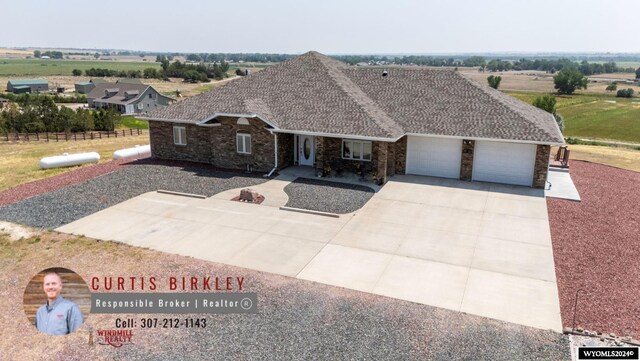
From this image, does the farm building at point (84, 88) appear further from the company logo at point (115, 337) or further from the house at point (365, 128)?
the company logo at point (115, 337)

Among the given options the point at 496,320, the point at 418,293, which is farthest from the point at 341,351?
the point at 496,320

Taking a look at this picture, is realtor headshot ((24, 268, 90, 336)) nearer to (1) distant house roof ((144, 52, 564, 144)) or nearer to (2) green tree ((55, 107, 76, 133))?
(1) distant house roof ((144, 52, 564, 144))

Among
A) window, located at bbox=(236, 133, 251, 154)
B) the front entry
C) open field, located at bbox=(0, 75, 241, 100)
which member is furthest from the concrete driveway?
open field, located at bbox=(0, 75, 241, 100)

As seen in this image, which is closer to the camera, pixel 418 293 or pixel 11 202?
pixel 418 293

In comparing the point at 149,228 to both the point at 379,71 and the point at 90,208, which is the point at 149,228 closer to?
the point at 90,208

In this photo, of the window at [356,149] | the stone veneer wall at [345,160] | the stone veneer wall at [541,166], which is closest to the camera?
the stone veneer wall at [541,166]

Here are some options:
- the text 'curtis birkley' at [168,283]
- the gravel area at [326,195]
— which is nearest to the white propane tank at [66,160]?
the gravel area at [326,195]
